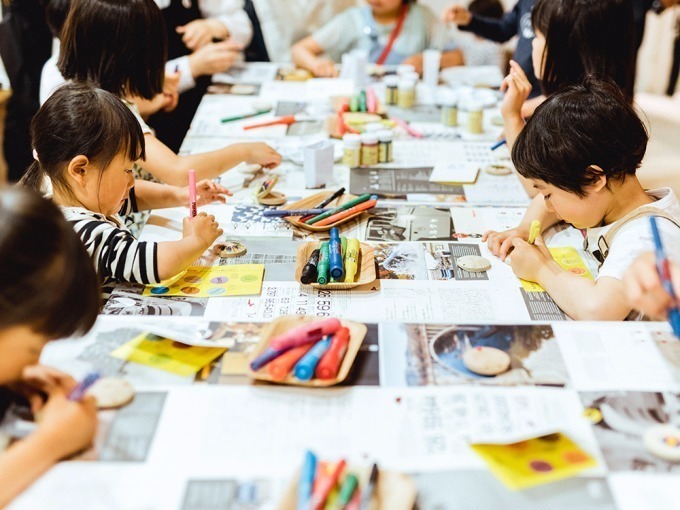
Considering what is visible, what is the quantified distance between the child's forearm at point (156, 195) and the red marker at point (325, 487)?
1060 mm

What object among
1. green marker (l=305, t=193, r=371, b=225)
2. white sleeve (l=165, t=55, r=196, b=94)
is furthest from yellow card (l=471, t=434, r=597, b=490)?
white sleeve (l=165, t=55, r=196, b=94)

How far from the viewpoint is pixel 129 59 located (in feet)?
6.32

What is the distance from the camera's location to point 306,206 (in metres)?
1.78

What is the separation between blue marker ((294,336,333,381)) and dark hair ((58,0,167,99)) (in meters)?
1.12

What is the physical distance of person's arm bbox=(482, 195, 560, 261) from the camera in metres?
1.54

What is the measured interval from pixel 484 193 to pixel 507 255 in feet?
1.24

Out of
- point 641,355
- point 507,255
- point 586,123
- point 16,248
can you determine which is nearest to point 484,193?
point 507,255

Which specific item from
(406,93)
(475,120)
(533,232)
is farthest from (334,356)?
(406,93)

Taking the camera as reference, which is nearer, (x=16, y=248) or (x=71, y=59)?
(x=16, y=248)

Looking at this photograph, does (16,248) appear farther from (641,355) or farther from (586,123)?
(586,123)

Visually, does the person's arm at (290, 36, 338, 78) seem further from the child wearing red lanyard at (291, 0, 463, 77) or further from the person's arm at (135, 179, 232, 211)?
the person's arm at (135, 179, 232, 211)

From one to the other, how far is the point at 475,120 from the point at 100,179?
1.21 m

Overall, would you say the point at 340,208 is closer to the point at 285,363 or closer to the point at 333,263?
the point at 333,263

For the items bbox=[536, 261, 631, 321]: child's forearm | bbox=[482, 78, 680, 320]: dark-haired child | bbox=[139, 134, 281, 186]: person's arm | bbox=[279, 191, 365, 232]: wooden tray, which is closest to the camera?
bbox=[536, 261, 631, 321]: child's forearm
